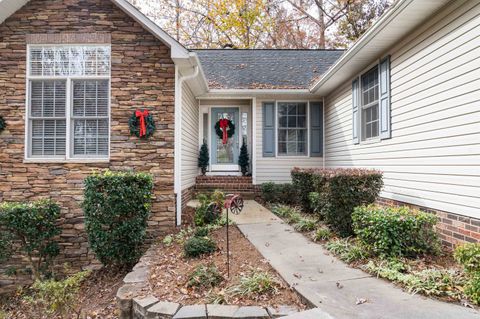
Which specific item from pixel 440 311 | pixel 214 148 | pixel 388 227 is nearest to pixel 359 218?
pixel 388 227

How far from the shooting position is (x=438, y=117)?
4.75 m

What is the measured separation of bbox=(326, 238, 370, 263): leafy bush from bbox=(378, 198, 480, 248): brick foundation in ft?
4.02

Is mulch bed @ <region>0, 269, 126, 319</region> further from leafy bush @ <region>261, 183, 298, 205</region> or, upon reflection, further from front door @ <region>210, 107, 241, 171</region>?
front door @ <region>210, 107, 241, 171</region>

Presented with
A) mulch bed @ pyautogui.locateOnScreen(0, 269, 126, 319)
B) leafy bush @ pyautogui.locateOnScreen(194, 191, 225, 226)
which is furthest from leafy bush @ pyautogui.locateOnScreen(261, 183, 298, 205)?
mulch bed @ pyautogui.locateOnScreen(0, 269, 126, 319)

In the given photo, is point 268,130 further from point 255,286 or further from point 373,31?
point 255,286

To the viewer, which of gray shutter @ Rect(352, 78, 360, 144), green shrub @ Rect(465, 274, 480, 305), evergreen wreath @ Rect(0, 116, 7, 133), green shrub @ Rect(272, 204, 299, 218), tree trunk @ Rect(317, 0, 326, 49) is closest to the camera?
green shrub @ Rect(465, 274, 480, 305)

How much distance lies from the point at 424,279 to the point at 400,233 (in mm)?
781

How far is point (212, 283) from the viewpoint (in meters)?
3.49

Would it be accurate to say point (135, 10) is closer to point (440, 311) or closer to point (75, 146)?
point (75, 146)

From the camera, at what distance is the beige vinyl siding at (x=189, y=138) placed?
24.2ft

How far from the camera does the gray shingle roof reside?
9836mm

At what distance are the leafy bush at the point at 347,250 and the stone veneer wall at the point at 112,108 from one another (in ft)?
9.94

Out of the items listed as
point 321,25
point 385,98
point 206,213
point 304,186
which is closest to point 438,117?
point 385,98

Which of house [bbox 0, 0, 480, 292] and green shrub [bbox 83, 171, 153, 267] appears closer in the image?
house [bbox 0, 0, 480, 292]
